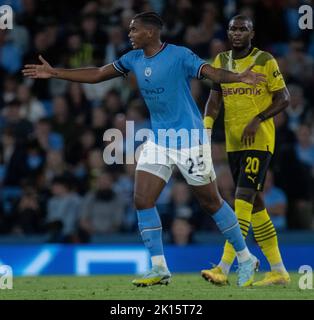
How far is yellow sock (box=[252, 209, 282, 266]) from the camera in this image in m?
10.9

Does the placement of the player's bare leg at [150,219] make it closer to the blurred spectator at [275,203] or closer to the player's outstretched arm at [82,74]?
the player's outstretched arm at [82,74]

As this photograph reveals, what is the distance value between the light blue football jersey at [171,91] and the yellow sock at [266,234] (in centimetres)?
115

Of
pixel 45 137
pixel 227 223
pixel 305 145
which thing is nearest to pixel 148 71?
pixel 227 223

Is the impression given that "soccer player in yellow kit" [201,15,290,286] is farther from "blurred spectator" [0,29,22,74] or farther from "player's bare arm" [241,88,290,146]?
"blurred spectator" [0,29,22,74]

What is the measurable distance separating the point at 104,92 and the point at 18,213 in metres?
2.63

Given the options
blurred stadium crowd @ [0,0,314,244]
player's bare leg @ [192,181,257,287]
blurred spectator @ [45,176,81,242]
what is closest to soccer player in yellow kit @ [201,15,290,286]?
player's bare leg @ [192,181,257,287]

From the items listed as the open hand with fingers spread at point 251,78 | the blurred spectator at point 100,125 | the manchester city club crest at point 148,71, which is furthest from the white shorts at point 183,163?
the blurred spectator at point 100,125

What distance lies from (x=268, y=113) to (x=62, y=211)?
205 inches

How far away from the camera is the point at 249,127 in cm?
1047

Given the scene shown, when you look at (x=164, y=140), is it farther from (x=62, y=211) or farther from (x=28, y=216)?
(x=28, y=216)

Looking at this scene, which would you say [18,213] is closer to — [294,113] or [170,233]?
[170,233]

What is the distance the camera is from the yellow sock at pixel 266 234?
35.9ft

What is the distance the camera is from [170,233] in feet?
47.5
